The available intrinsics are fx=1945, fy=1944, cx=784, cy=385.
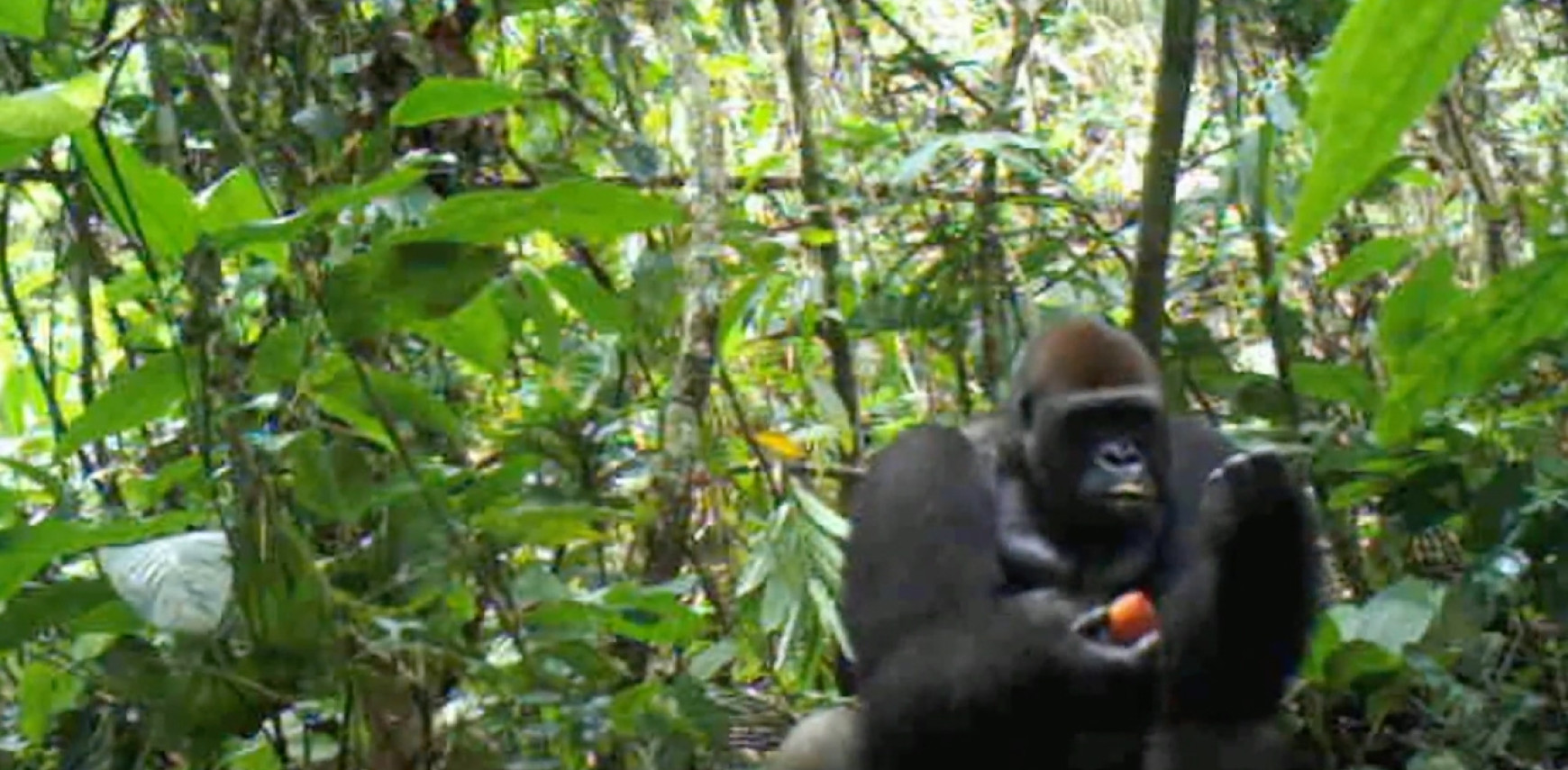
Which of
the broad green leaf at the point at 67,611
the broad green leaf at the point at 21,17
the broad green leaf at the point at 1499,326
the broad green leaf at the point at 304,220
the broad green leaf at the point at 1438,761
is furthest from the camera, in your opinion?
the broad green leaf at the point at 1438,761

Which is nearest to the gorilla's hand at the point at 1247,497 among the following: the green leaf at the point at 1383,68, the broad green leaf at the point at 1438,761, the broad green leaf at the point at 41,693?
the broad green leaf at the point at 1438,761

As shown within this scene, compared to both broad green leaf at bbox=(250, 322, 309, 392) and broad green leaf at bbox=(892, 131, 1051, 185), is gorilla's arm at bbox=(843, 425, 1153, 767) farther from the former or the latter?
broad green leaf at bbox=(250, 322, 309, 392)

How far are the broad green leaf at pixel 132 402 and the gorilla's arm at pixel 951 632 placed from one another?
1.25 meters

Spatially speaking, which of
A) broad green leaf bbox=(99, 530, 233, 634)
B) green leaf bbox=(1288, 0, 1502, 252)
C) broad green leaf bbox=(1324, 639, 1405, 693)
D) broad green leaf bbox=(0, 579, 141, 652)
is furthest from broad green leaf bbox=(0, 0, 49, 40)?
broad green leaf bbox=(1324, 639, 1405, 693)

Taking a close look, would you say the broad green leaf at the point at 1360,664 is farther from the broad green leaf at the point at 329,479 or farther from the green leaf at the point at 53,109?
the green leaf at the point at 53,109

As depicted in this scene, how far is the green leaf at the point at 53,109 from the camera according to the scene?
1.47 meters

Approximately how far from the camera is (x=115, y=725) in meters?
2.54

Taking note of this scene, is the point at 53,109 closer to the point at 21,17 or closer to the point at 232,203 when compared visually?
the point at 21,17

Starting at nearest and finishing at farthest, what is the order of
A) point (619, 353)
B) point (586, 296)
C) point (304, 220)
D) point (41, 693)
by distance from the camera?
point (304, 220) → point (41, 693) → point (586, 296) → point (619, 353)

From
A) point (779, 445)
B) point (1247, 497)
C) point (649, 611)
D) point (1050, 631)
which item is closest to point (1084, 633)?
point (1050, 631)

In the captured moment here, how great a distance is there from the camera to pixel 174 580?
1.87 m

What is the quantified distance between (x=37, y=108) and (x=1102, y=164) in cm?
447

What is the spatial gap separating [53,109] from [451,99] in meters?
0.50

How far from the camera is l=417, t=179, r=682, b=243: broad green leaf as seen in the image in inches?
73.1
